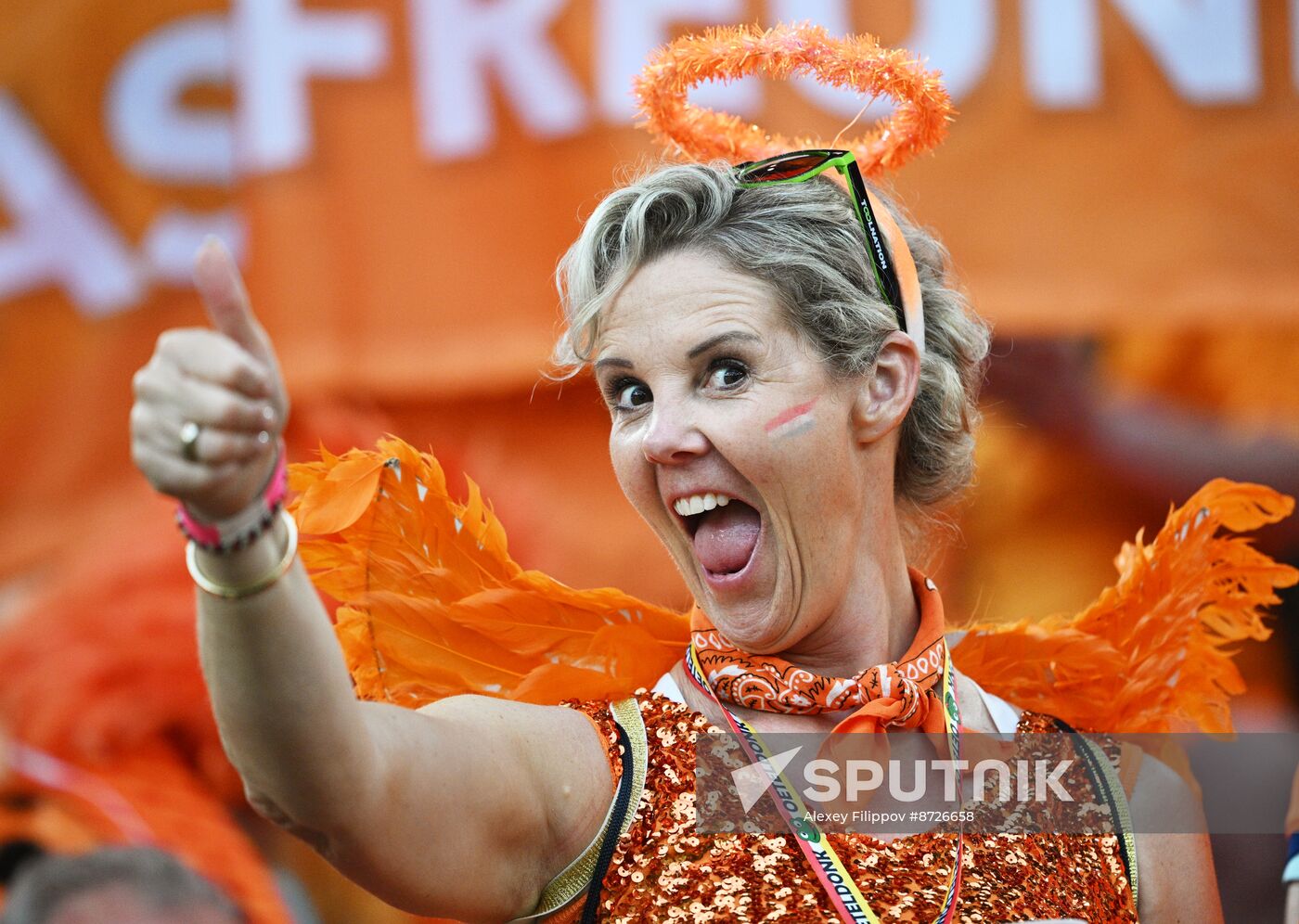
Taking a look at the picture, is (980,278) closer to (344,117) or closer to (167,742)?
(344,117)

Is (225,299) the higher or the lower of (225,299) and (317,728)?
the higher

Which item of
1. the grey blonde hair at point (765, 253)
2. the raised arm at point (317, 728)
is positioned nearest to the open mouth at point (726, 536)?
the grey blonde hair at point (765, 253)

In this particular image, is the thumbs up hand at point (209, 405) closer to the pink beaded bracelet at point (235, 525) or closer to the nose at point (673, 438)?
the pink beaded bracelet at point (235, 525)

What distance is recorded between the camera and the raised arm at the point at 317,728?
4.27 feet

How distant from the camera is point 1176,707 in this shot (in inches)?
97.4

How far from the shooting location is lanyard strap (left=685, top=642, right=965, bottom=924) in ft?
6.07

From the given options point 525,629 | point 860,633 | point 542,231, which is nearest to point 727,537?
point 860,633

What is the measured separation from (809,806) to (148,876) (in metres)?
1.63

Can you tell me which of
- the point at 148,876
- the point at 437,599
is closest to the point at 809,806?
the point at 437,599

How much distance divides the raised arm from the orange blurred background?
1.94 m

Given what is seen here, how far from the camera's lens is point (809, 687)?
206 centimetres

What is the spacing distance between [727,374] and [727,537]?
207 mm

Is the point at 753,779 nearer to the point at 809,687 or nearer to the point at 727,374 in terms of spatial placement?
the point at 809,687

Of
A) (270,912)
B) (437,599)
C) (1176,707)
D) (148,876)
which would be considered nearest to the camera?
(437,599)
